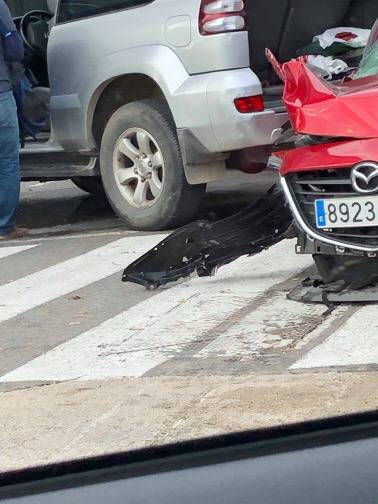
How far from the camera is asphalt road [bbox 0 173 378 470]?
4137 millimetres

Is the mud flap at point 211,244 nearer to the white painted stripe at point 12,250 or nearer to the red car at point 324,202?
the red car at point 324,202

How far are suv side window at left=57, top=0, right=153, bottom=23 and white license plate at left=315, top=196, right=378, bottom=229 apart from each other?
3.02 m

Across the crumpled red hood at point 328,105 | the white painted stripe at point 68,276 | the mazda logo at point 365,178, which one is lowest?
the white painted stripe at point 68,276

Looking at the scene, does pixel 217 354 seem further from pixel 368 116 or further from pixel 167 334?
pixel 368 116

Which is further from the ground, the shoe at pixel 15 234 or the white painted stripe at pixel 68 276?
the white painted stripe at pixel 68 276

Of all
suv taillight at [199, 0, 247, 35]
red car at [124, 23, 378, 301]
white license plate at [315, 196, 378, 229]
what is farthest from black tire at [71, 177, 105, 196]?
white license plate at [315, 196, 378, 229]

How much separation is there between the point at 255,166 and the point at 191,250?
6.09 ft

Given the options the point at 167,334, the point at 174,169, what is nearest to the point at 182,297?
the point at 167,334

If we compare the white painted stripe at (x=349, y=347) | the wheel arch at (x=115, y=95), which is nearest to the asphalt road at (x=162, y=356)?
the white painted stripe at (x=349, y=347)

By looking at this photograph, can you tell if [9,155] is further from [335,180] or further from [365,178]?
[365,178]

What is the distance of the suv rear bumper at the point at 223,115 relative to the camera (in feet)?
23.8

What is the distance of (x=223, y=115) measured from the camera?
23.8 ft

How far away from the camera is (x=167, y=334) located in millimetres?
5387

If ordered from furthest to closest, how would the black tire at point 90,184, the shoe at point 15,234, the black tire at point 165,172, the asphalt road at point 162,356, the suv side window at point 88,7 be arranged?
the black tire at point 90,184 < the shoe at point 15,234 < the suv side window at point 88,7 < the black tire at point 165,172 < the asphalt road at point 162,356
